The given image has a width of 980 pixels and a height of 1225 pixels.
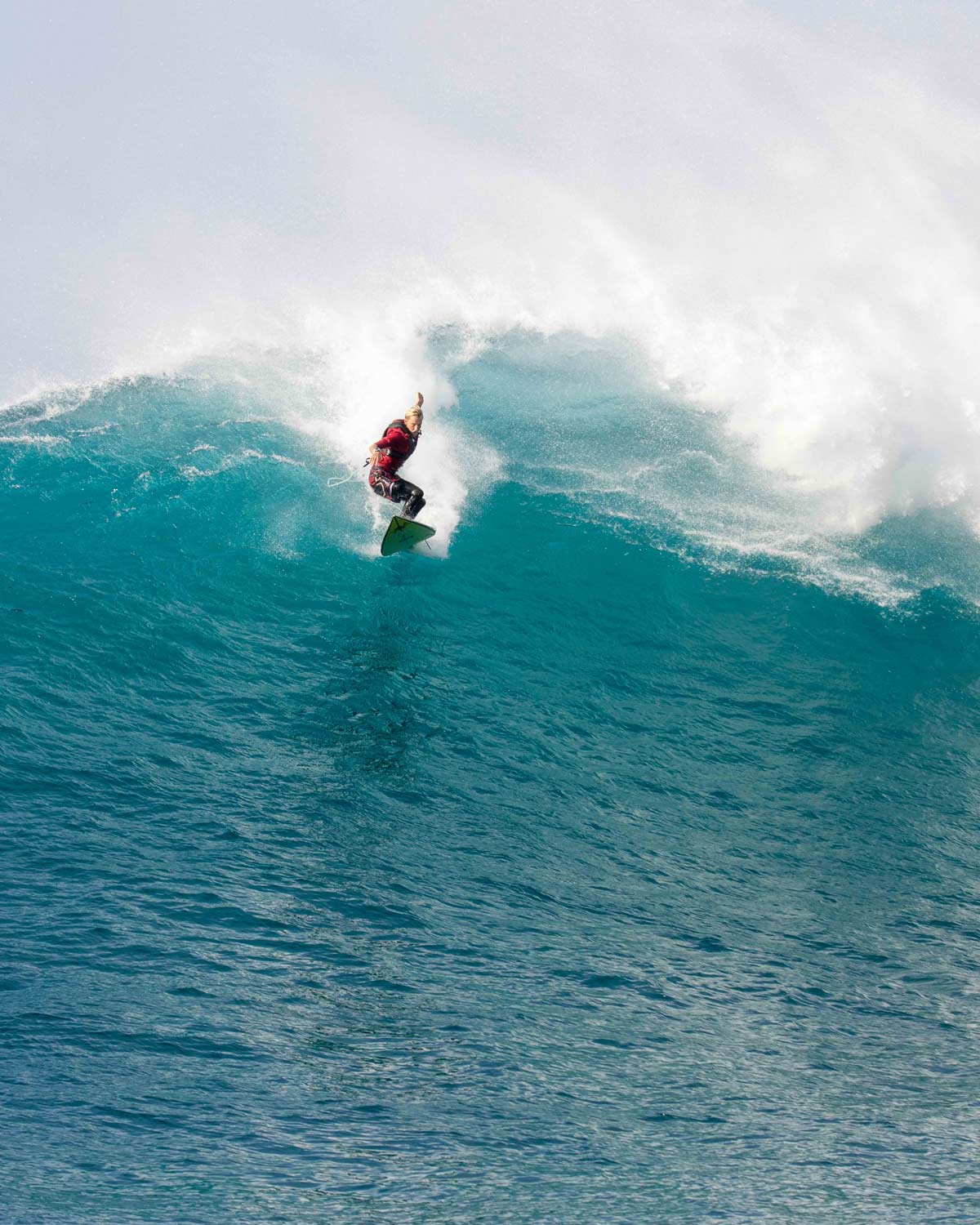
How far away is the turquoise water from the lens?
40.4 ft

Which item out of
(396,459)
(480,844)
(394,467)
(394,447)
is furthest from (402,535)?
(480,844)

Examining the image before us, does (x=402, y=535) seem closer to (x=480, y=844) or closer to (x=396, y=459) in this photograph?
(x=396, y=459)

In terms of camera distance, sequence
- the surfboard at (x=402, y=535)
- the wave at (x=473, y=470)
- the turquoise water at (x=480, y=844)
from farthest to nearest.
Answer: the wave at (x=473, y=470) → the surfboard at (x=402, y=535) → the turquoise water at (x=480, y=844)

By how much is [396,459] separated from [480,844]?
9.39 meters

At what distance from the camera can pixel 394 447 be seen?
2372 centimetres

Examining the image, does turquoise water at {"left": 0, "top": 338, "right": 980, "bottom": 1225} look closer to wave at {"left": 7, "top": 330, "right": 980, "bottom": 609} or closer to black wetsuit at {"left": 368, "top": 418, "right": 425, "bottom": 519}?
wave at {"left": 7, "top": 330, "right": 980, "bottom": 609}

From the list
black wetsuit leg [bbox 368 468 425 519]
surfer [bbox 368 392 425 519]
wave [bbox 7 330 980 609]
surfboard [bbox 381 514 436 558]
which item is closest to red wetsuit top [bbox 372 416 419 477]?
surfer [bbox 368 392 425 519]

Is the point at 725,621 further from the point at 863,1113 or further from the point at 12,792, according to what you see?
the point at 12,792

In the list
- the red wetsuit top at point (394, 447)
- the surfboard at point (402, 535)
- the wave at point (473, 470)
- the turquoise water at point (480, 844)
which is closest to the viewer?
the turquoise water at point (480, 844)

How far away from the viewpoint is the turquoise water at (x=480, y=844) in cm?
1230

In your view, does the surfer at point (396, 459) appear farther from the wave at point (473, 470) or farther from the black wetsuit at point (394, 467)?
the wave at point (473, 470)

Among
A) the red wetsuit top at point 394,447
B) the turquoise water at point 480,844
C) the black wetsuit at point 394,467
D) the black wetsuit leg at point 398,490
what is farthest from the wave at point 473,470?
the red wetsuit top at point 394,447

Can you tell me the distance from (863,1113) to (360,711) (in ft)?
32.5

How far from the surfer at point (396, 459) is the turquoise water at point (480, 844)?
1270mm
